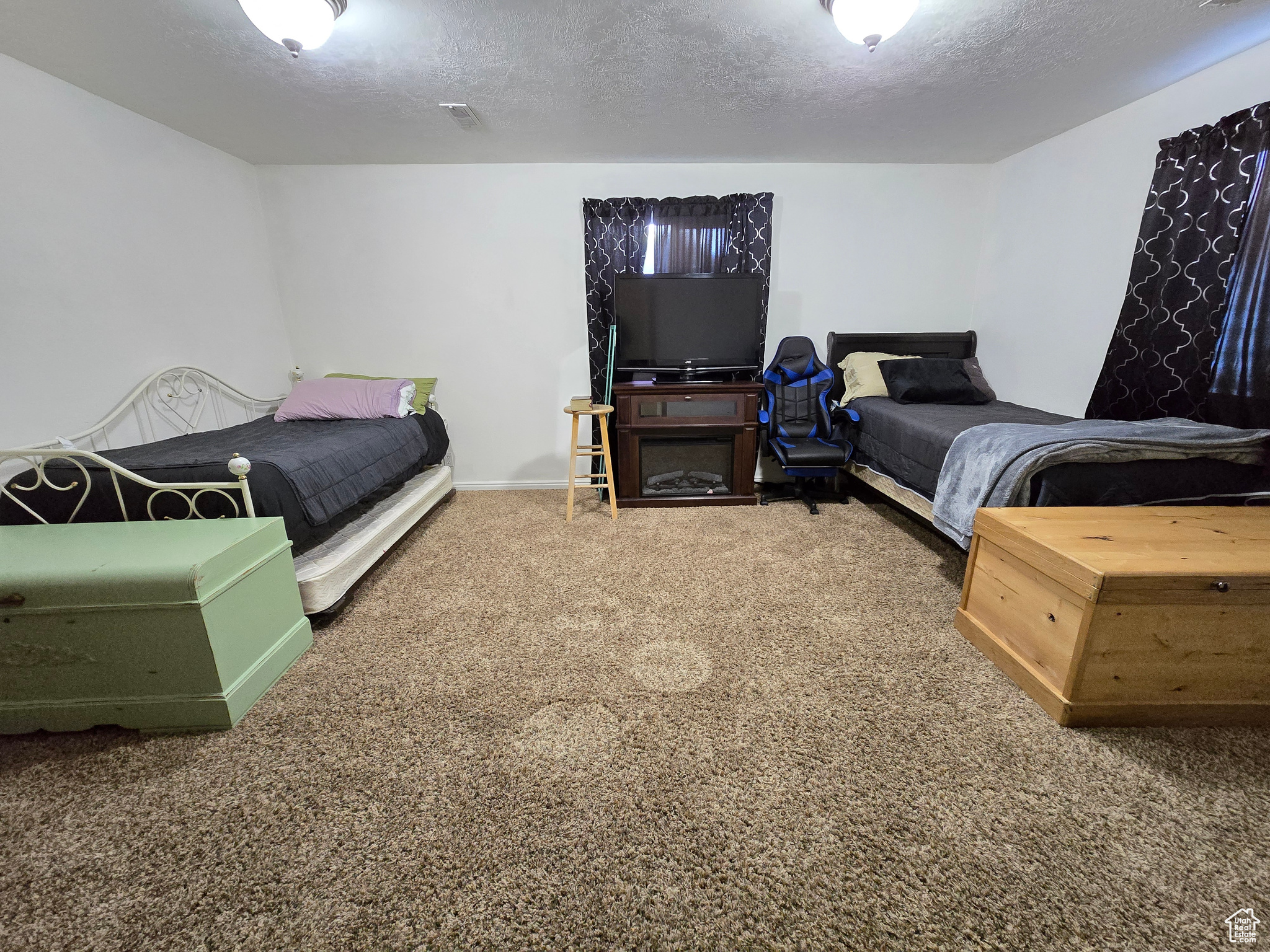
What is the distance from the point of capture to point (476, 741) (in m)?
1.37

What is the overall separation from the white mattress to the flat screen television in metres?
1.61

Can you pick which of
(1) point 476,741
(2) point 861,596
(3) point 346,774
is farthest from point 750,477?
(3) point 346,774

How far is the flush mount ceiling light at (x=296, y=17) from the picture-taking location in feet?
4.98

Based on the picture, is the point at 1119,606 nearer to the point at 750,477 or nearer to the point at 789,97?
the point at 750,477

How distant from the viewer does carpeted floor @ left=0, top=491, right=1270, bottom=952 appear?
94 centimetres

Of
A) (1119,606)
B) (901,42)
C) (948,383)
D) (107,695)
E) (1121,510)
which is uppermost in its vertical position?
(901,42)

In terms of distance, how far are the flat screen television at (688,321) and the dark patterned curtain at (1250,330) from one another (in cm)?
218

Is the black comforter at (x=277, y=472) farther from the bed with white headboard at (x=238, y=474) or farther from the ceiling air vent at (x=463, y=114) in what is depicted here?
the ceiling air vent at (x=463, y=114)

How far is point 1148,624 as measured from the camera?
1320 millimetres

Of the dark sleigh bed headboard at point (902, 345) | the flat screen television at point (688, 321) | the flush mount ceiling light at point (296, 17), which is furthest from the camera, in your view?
the dark sleigh bed headboard at point (902, 345)

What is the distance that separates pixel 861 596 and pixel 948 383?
185 centimetres

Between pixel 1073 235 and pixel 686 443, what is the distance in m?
2.60

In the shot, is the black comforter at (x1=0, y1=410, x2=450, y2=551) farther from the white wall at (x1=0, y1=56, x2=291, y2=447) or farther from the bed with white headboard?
the white wall at (x1=0, y1=56, x2=291, y2=447)

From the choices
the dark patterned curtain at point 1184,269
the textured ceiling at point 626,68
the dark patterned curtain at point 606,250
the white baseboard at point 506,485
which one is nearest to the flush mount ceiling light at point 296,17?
the textured ceiling at point 626,68
